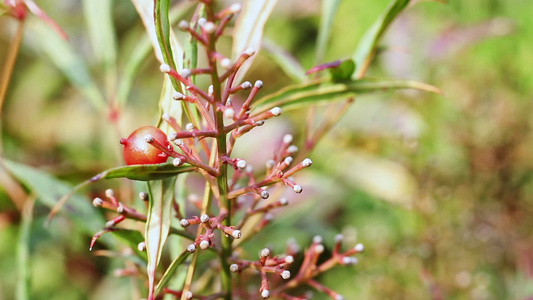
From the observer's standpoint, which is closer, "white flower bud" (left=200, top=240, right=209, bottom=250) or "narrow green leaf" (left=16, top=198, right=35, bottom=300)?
"white flower bud" (left=200, top=240, right=209, bottom=250)

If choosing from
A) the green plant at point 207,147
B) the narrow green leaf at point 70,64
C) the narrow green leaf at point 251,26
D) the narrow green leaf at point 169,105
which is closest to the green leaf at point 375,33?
the green plant at point 207,147

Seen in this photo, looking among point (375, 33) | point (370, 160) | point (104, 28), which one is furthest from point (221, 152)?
point (370, 160)

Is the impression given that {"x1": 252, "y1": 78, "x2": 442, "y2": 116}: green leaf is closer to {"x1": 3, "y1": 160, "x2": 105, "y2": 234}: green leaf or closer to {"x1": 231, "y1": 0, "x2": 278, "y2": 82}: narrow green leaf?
{"x1": 231, "y1": 0, "x2": 278, "y2": 82}: narrow green leaf

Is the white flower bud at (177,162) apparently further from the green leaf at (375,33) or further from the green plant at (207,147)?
the green leaf at (375,33)

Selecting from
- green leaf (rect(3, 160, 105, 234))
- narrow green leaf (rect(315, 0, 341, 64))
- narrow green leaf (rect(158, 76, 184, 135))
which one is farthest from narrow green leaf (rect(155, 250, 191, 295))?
narrow green leaf (rect(315, 0, 341, 64))

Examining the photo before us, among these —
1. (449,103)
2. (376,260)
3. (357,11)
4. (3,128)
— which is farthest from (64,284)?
(357,11)

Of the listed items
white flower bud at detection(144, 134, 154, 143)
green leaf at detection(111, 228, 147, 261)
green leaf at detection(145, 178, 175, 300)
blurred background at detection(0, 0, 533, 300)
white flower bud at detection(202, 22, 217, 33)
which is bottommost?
blurred background at detection(0, 0, 533, 300)

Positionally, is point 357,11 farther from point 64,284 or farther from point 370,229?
point 64,284

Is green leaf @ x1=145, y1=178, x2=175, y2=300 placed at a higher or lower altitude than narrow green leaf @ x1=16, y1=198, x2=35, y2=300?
higher
